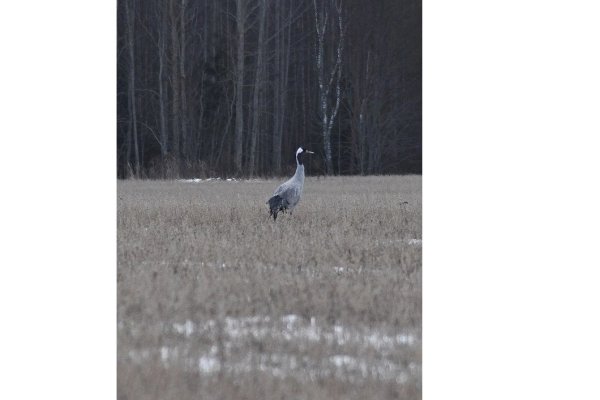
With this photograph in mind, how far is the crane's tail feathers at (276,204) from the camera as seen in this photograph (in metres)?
7.96

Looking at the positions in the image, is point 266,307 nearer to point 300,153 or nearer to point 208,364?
point 208,364

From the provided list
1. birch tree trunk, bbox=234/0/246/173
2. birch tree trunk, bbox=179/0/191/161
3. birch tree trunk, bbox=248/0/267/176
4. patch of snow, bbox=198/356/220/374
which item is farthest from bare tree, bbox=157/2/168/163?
patch of snow, bbox=198/356/220/374

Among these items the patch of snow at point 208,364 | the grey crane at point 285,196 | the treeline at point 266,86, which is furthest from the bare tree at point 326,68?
the patch of snow at point 208,364

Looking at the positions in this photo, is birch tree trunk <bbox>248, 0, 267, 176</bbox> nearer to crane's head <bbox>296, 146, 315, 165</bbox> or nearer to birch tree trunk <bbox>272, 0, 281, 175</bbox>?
birch tree trunk <bbox>272, 0, 281, 175</bbox>

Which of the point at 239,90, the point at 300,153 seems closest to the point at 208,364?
the point at 300,153

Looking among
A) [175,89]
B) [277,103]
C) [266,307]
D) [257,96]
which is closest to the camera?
[266,307]

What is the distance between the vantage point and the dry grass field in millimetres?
3264

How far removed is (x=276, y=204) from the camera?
800cm

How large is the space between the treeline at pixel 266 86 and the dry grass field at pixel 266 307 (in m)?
0.59

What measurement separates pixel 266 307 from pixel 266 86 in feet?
15.2

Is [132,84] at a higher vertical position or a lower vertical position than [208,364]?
higher

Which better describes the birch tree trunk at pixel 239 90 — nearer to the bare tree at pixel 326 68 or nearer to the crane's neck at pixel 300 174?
the crane's neck at pixel 300 174
